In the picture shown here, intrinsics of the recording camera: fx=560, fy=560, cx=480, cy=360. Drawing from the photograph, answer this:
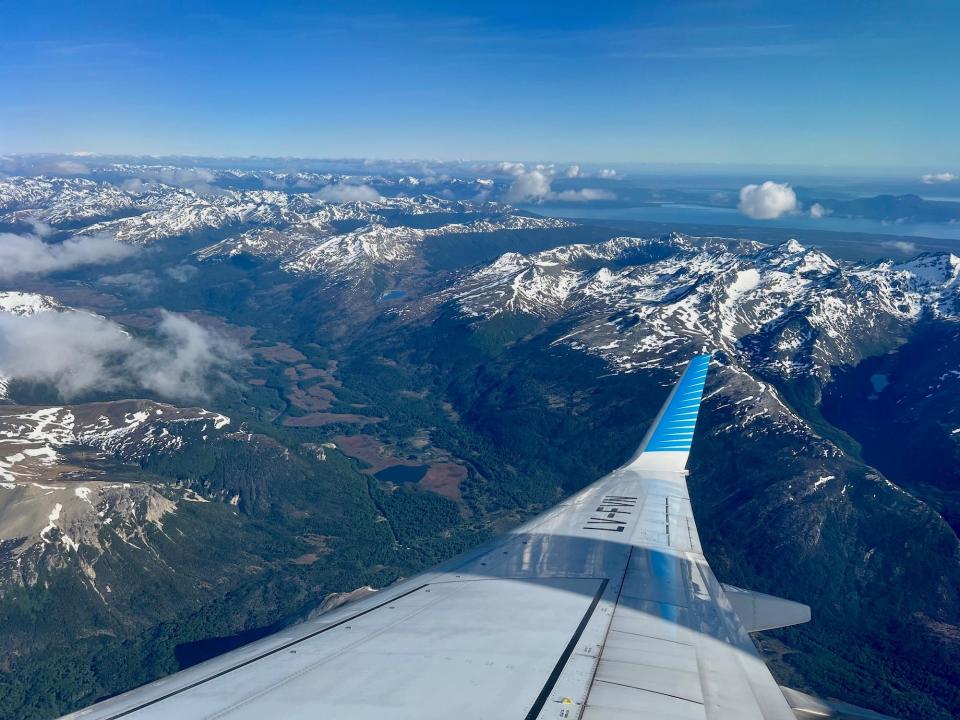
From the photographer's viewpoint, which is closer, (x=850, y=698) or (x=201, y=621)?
(x=850, y=698)

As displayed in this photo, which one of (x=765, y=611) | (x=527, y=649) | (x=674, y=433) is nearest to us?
(x=527, y=649)

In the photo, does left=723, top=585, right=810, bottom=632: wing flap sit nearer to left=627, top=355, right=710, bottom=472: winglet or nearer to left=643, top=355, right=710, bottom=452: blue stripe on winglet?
left=627, top=355, right=710, bottom=472: winglet

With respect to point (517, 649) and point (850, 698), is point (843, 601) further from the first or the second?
point (517, 649)

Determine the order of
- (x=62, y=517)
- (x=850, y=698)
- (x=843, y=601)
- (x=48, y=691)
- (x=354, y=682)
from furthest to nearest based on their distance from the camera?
(x=62, y=517)
(x=843, y=601)
(x=48, y=691)
(x=850, y=698)
(x=354, y=682)

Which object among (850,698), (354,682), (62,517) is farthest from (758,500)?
(62,517)

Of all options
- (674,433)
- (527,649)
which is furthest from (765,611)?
(674,433)

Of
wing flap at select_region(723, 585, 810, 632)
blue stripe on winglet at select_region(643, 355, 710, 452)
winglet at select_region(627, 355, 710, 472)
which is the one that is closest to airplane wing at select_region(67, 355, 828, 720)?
wing flap at select_region(723, 585, 810, 632)

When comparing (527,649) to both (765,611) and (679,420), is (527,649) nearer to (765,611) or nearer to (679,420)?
(765,611)
